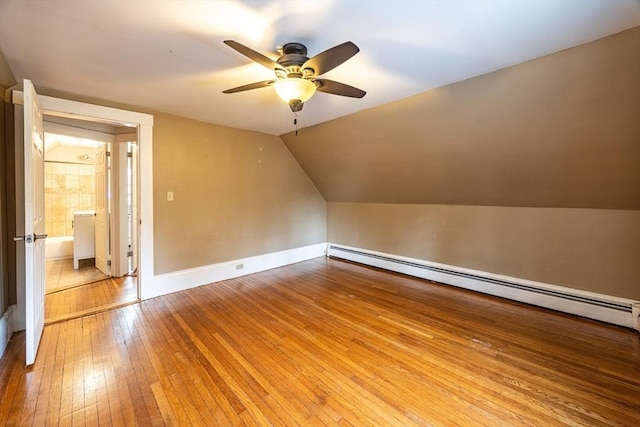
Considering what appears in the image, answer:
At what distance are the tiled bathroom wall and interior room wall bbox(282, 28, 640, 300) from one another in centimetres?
504

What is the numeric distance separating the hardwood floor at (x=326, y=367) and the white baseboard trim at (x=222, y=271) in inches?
10.0

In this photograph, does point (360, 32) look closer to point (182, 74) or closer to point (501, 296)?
point (182, 74)

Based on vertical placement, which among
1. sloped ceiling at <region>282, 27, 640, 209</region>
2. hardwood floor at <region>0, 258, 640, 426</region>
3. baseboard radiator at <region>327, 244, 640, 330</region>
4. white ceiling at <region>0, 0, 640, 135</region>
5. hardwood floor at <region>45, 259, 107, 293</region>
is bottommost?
hardwood floor at <region>0, 258, 640, 426</region>

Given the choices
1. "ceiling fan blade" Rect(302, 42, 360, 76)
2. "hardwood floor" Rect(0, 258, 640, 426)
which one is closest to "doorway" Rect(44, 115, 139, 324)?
"hardwood floor" Rect(0, 258, 640, 426)

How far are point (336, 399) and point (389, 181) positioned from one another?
3.05 m

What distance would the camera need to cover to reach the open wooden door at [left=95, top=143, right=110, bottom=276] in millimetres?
4125

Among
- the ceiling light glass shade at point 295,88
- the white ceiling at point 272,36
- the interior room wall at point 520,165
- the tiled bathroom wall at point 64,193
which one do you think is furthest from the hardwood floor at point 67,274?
the ceiling light glass shade at point 295,88

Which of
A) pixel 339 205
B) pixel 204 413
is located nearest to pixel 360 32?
pixel 204 413

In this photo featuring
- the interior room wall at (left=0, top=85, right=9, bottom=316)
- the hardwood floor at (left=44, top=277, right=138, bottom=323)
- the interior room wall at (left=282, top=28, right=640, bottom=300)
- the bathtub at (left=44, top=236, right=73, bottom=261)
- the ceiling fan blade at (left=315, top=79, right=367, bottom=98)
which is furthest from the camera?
the bathtub at (left=44, top=236, right=73, bottom=261)

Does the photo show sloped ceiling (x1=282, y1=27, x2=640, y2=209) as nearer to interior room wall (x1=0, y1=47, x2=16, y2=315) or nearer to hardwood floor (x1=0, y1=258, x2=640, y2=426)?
hardwood floor (x1=0, y1=258, x2=640, y2=426)

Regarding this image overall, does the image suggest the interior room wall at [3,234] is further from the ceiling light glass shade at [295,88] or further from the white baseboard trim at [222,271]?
the ceiling light glass shade at [295,88]

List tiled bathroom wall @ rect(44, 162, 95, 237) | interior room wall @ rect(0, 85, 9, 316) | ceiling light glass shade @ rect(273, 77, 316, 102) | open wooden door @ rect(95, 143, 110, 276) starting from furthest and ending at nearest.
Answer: tiled bathroom wall @ rect(44, 162, 95, 237) < open wooden door @ rect(95, 143, 110, 276) < interior room wall @ rect(0, 85, 9, 316) < ceiling light glass shade @ rect(273, 77, 316, 102)

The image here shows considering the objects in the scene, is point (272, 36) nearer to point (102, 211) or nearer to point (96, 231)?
point (102, 211)

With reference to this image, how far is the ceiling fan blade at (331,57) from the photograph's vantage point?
1422mm
